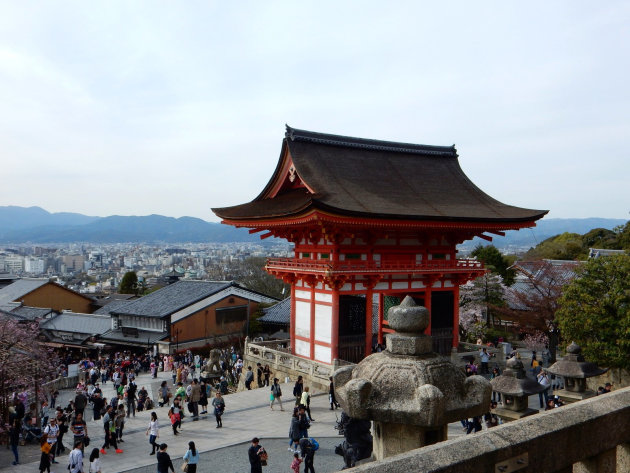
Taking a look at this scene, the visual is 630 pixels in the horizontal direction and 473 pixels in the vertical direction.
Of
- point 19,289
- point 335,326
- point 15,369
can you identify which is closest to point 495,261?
point 335,326

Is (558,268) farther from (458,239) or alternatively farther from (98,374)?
(98,374)

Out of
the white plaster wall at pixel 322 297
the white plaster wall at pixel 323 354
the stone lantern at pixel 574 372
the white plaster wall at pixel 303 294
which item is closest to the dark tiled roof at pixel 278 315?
the white plaster wall at pixel 303 294

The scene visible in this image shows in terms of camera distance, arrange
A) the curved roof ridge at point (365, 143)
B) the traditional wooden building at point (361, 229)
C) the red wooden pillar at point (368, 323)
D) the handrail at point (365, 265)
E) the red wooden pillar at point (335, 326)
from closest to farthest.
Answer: the handrail at point (365, 265) → the traditional wooden building at point (361, 229) → the red wooden pillar at point (335, 326) → the red wooden pillar at point (368, 323) → the curved roof ridge at point (365, 143)

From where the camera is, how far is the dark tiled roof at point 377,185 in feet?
73.3

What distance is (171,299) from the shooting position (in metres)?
45.6

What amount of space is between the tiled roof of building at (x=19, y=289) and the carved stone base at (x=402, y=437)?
58.5 meters

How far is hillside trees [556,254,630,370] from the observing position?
17734 mm

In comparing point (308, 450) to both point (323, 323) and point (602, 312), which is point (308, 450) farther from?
point (602, 312)

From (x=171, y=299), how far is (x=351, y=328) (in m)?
26.8

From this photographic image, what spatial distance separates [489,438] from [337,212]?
1690 cm

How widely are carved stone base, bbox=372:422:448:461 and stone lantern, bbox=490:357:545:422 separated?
6.07 meters

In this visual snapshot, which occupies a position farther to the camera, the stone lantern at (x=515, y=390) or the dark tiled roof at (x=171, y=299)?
the dark tiled roof at (x=171, y=299)

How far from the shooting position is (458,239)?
25453 millimetres

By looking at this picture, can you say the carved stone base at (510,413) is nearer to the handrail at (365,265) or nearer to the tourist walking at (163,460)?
the tourist walking at (163,460)
